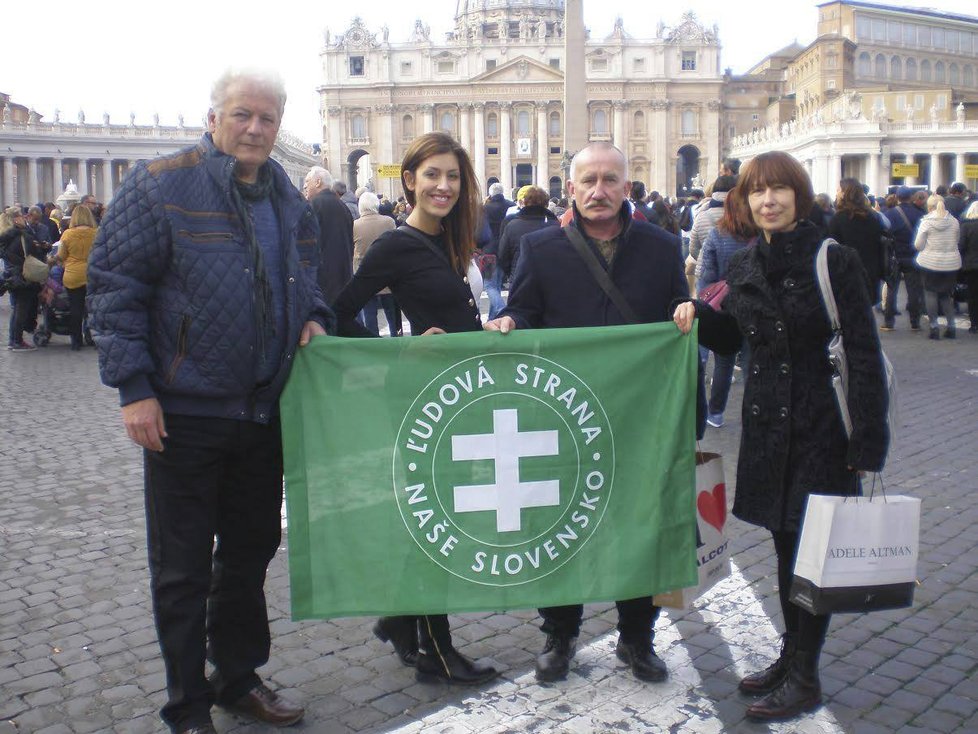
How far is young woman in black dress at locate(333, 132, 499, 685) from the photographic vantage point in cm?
333

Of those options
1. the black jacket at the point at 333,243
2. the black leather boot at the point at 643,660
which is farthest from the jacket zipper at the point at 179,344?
the black jacket at the point at 333,243

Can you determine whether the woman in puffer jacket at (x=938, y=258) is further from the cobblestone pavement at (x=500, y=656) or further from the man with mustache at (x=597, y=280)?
the man with mustache at (x=597, y=280)

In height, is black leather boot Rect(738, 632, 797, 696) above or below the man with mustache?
below

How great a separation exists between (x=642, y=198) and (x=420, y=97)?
80.9 metres

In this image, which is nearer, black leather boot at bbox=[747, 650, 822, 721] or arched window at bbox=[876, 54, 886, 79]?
black leather boot at bbox=[747, 650, 822, 721]

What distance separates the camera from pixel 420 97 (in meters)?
90.4

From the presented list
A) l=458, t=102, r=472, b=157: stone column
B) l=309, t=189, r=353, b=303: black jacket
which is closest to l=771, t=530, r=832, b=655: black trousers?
l=309, t=189, r=353, b=303: black jacket

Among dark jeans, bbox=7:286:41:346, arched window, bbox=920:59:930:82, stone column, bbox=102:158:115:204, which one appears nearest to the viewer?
dark jeans, bbox=7:286:41:346

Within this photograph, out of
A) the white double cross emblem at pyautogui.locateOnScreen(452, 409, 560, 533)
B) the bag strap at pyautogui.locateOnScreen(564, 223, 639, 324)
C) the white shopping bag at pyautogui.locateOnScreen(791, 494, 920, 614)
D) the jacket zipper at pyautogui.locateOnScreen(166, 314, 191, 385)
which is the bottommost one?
the white shopping bag at pyautogui.locateOnScreen(791, 494, 920, 614)

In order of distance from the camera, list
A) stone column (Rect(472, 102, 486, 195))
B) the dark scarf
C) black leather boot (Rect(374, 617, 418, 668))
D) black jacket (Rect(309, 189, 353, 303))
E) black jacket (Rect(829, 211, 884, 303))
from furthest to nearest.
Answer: stone column (Rect(472, 102, 486, 195)) → black jacket (Rect(829, 211, 884, 303)) → black jacket (Rect(309, 189, 353, 303)) → black leather boot (Rect(374, 617, 418, 668)) → the dark scarf

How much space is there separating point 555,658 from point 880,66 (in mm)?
83004

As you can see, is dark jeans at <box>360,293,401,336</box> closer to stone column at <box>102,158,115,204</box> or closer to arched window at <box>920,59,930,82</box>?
stone column at <box>102,158,115,204</box>

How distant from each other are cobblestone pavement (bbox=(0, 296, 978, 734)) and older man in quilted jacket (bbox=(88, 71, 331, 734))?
0.40 metres

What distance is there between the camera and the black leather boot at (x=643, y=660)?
3309 mm
